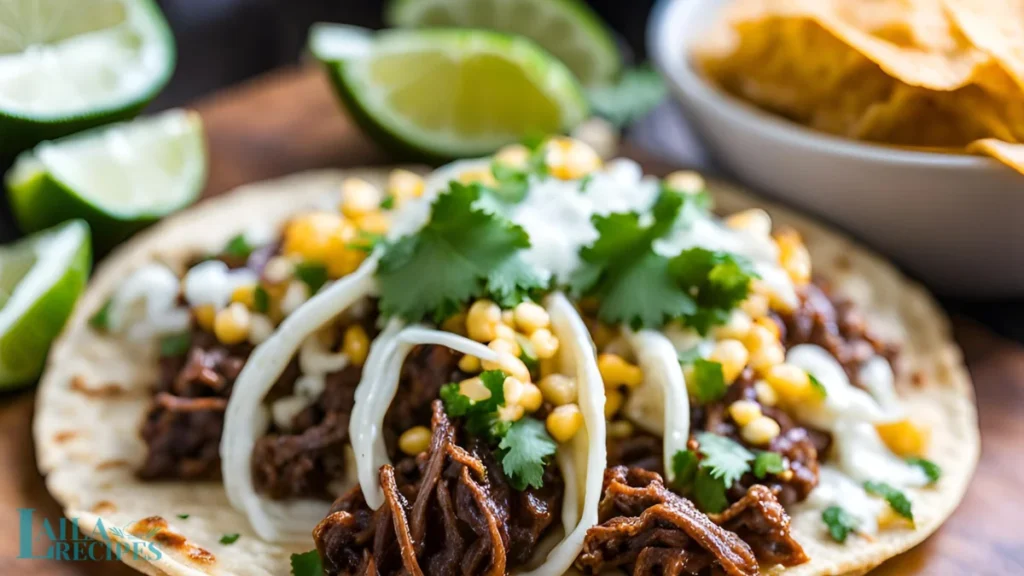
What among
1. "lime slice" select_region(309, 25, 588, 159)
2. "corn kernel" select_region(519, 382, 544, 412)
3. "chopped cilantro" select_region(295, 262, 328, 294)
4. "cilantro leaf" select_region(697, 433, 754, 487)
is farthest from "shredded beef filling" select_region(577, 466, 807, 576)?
"lime slice" select_region(309, 25, 588, 159)

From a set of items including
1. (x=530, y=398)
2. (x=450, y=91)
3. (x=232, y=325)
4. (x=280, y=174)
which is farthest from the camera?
(x=280, y=174)

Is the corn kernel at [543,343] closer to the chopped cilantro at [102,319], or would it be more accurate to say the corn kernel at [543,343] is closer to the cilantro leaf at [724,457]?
the cilantro leaf at [724,457]

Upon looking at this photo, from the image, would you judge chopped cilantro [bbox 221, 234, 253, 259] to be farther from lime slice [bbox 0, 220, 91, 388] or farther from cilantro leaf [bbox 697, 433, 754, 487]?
cilantro leaf [bbox 697, 433, 754, 487]

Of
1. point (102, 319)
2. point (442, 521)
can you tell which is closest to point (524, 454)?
point (442, 521)

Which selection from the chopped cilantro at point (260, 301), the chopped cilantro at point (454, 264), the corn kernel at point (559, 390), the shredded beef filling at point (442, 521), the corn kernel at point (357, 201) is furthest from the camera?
the corn kernel at point (357, 201)

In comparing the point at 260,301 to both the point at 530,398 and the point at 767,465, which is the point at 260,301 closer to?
the point at 530,398

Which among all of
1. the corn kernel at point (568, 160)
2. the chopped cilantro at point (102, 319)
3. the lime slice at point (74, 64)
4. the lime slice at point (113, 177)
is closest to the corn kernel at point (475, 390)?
the corn kernel at point (568, 160)
